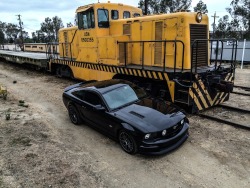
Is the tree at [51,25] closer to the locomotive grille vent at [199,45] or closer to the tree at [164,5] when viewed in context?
the tree at [164,5]

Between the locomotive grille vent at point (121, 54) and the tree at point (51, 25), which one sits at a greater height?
the tree at point (51, 25)

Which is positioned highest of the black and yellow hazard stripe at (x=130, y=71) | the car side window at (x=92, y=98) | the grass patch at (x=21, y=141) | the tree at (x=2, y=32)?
the tree at (x=2, y=32)

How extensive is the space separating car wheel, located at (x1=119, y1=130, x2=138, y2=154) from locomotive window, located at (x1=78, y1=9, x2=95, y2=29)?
21.7ft

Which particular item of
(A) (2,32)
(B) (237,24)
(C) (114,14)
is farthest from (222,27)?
(A) (2,32)

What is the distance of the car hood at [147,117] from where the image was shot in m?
5.08

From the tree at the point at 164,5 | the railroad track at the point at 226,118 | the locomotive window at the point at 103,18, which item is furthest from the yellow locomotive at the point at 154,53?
the tree at the point at 164,5

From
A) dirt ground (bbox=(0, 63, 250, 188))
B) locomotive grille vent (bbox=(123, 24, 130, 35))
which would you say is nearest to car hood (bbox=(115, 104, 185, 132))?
dirt ground (bbox=(0, 63, 250, 188))

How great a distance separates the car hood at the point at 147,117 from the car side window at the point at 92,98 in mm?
749

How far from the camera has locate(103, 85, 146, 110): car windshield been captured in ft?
19.7

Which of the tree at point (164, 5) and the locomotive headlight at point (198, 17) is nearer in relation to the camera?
the locomotive headlight at point (198, 17)

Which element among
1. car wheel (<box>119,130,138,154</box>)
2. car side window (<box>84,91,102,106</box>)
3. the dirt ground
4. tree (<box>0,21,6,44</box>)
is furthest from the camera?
tree (<box>0,21,6,44</box>)

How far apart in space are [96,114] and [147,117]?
1473 mm

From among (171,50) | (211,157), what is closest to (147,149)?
(211,157)

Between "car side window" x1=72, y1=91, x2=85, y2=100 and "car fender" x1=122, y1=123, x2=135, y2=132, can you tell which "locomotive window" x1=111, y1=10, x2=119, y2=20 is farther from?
"car fender" x1=122, y1=123, x2=135, y2=132
